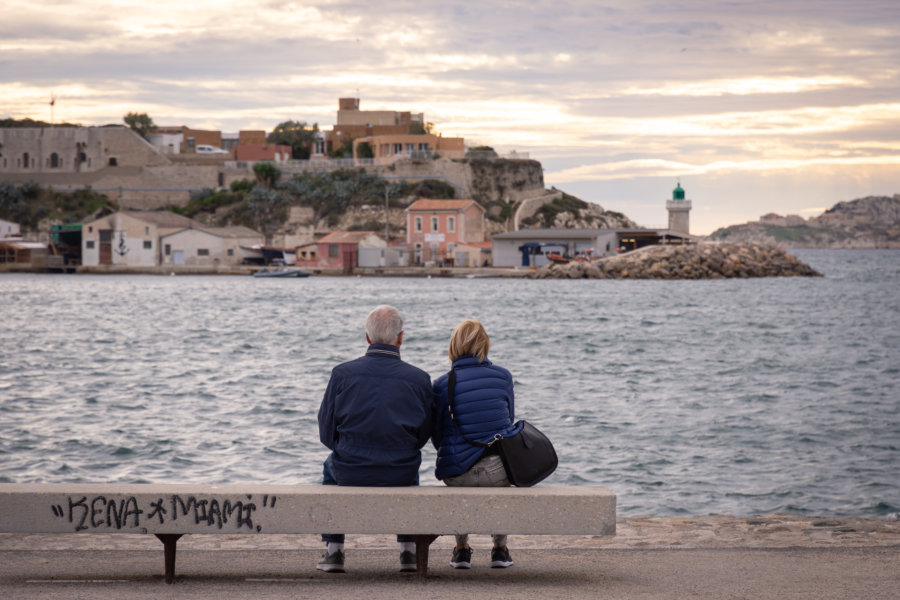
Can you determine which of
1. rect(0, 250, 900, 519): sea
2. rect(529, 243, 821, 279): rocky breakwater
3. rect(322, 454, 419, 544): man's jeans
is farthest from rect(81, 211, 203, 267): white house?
rect(322, 454, 419, 544): man's jeans

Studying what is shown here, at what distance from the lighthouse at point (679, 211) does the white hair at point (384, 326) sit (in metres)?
94.4

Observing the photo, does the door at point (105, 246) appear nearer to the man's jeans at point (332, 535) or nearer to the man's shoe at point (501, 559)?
the man's jeans at point (332, 535)

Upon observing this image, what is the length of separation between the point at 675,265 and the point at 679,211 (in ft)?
60.2

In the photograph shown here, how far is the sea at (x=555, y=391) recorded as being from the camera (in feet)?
42.1

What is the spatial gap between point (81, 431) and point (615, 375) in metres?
13.2

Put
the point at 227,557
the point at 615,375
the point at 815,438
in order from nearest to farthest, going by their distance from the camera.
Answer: the point at 227,557
the point at 815,438
the point at 615,375

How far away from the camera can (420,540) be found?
5258 millimetres

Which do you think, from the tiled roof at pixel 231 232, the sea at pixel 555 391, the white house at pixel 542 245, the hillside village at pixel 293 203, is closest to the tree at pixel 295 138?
the hillside village at pixel 293 203

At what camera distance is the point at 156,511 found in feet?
16.7

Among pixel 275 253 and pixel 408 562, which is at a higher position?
pixel 275 253

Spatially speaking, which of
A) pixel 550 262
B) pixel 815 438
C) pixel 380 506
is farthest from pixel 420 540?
pixel 550 262

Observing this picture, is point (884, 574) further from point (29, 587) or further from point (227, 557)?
point (29, 587)

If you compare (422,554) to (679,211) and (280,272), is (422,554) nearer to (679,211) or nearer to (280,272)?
(280,272)

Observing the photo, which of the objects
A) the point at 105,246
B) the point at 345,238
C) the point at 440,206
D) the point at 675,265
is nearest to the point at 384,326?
the point at 675,265
